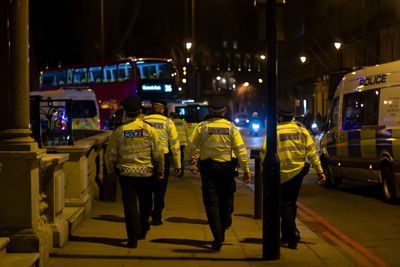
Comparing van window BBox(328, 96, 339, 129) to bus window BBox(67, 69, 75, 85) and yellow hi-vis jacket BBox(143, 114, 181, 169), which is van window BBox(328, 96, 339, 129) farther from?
bus window BBox(67, 69, 75, 85)

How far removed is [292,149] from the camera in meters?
7.55

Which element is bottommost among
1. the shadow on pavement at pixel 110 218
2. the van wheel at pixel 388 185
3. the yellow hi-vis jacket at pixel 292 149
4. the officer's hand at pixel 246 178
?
the shadow on pavement at pixel 110 218

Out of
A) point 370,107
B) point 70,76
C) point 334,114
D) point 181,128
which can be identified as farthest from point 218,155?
point 70,76

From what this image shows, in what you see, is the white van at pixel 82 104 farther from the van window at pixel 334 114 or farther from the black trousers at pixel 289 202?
the black trousers at pixel 289 202

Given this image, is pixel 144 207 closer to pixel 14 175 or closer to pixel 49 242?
pixel 49 242

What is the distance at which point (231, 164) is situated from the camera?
7.47 m

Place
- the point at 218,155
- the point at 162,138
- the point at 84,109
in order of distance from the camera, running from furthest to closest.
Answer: the point at 84,109 < the point at 162,138 < the point at 218,155

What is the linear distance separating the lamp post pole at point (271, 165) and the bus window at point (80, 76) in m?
26.0

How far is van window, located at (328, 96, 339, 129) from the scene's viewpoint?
14031mm

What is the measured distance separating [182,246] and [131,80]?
75.8ft

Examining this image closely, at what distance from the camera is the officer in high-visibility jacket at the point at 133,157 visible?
7.31 m

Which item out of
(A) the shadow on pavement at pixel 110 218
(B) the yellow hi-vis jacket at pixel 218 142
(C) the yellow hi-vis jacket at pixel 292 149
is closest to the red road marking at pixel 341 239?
(C) the yellow hi-vis jacket at pixel 292 149

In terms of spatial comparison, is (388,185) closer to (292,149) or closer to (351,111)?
(351,111)

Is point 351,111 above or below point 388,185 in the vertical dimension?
above
